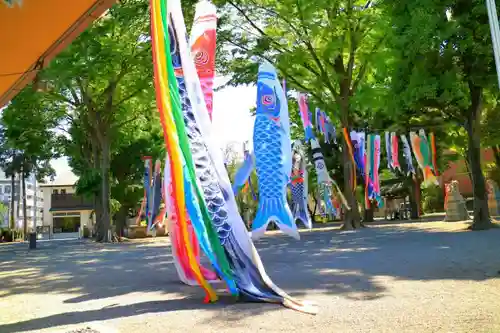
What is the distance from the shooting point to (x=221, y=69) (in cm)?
2002

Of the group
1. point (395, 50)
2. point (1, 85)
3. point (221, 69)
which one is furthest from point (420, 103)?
point (1, 85)

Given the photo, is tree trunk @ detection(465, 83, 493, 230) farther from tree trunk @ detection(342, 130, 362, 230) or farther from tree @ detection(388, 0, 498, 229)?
tree trunk @ detection(342, 130, 362, 230)

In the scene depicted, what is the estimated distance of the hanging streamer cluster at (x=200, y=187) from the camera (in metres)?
5.46

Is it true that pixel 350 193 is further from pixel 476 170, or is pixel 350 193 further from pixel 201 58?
pixel 201 58

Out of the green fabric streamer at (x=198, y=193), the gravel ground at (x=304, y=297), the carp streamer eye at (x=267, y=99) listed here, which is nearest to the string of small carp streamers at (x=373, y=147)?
the carp streamer eye at (x=267, y=99)

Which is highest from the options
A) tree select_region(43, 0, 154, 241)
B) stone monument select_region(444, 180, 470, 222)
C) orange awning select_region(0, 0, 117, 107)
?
tree select_region(43, 0, 154, 241)

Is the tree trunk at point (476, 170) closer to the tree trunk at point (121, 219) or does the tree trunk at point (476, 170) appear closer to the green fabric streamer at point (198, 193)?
the green fabric streamer at point (198, 193)

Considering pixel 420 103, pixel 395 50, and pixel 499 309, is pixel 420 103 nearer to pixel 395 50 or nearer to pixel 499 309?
pixel 395 50

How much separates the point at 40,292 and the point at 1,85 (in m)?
3.32

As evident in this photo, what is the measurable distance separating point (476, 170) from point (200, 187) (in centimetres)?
1131

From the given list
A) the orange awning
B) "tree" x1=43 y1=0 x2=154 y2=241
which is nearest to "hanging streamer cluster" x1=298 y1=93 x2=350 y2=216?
"tree" x1=43 y1=0 x2=154 y2=241

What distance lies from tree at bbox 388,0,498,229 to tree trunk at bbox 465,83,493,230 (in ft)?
0.11

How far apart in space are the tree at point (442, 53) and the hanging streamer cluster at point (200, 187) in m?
8.42

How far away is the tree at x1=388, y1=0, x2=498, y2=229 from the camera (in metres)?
12.0
